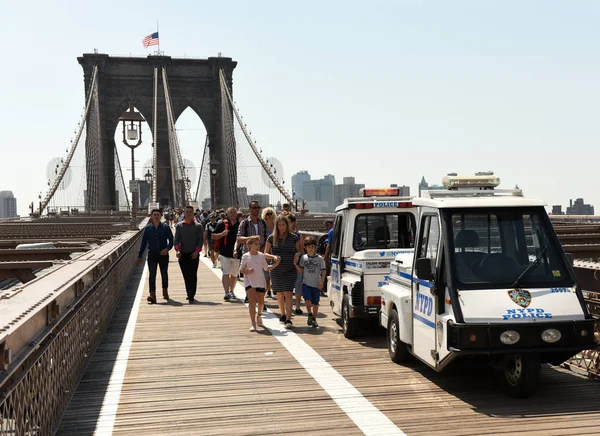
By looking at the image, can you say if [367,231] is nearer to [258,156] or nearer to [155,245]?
[155,245]

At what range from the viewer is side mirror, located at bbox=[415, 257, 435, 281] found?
7344 millimetres

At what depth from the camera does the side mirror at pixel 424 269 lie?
24.1 ft

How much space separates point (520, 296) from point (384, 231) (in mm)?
4160

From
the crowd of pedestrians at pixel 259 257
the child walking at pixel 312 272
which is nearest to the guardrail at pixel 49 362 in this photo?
the crowd of pedestrians at pixel 259 257

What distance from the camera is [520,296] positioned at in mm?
7098

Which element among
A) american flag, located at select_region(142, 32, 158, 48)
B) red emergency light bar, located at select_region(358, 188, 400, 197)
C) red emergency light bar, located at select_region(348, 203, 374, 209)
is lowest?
red emergency light bar, located at select_region(348, 203, 374, 209)

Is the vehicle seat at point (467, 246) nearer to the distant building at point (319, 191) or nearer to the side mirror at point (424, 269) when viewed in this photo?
the side mirror at point (424, 269)

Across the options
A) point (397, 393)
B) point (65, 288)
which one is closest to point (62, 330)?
point (65, 288)

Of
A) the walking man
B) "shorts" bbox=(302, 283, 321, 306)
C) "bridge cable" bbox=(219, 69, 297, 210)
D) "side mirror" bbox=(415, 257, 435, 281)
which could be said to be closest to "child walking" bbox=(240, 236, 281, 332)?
"shorts" bbox=(302, 283, 321, 306)

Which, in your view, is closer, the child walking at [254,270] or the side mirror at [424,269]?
the side mirror at [424,269]

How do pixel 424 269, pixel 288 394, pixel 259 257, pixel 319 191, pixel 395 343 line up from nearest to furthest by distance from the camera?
pixel 424 269 < pixel 288 394 < pixel 395 343 < pixel 259 257 < pixel 319 191

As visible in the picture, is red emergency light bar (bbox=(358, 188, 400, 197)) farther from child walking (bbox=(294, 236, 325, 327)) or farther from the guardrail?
the guardrail

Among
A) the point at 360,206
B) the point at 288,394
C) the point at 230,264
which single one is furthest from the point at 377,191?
the point at 230,264

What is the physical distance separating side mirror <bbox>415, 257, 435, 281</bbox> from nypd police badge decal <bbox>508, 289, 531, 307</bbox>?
30.0 inches
